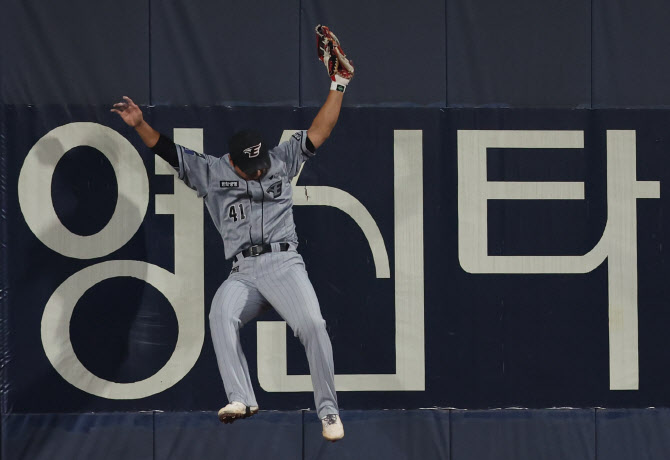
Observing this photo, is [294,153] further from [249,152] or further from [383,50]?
[383,50]

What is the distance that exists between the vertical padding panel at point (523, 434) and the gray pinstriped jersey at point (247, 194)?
159 centimetres

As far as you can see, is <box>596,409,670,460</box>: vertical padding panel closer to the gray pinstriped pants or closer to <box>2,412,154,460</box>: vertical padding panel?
the gray pinstriped pants

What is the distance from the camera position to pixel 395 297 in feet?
18.1

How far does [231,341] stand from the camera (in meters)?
4.75

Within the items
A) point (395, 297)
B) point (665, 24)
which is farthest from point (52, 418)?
point (665, 24)

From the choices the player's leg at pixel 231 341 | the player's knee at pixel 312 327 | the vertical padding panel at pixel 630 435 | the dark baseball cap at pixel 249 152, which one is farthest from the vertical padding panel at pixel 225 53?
the vertical padding panel at pixel 630 435

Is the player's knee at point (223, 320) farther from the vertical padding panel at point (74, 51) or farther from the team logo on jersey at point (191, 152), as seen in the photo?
the vertical padding panel at point (74, 51)

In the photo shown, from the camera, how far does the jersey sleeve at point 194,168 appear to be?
5016mm

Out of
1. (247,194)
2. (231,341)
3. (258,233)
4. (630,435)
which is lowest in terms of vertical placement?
(630,435)

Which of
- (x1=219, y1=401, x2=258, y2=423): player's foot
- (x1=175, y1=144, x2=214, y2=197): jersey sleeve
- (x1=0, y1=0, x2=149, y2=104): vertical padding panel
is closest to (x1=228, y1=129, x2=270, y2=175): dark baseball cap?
(x1=175, y1=144, x2=214, y2=197): jersey sleeve

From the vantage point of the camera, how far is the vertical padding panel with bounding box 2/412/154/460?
5379mm

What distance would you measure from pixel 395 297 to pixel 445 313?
32cm

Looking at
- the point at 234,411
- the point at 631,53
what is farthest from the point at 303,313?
the point at 631,53

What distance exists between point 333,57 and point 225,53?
2.73 ft
